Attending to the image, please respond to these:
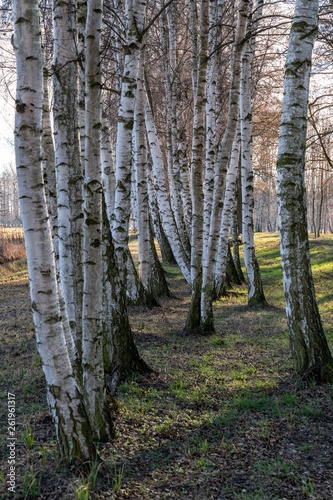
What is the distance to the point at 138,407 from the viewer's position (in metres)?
3.95

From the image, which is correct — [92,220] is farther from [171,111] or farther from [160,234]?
[160,234]

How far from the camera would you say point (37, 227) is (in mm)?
2361

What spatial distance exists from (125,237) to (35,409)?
7.98 feet

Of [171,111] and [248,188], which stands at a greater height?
[171,111]

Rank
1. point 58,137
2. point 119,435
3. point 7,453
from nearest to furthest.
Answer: point 7,453, point 119,435, point 58,137

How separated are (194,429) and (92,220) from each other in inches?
85.6

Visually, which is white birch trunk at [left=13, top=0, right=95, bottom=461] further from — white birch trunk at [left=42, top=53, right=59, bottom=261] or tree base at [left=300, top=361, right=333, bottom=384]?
tree base at [left=300, top=361, right=333, bottom=384]

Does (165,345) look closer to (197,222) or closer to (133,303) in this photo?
(197,222)

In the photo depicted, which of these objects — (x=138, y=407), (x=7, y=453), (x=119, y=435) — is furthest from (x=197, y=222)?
(x=7, y=453)

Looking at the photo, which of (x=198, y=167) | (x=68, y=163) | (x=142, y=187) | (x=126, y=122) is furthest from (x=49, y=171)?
(x=142, y=187)

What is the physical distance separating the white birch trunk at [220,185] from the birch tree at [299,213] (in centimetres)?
237

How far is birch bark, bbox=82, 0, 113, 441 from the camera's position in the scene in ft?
10.2

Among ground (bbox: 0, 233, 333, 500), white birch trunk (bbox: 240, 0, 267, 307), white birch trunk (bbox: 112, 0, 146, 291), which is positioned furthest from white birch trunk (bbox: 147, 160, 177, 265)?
white birch trunk (bbox: 112, 0, 146, 291)

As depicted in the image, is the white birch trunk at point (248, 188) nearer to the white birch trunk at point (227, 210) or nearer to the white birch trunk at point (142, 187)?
the white birch trunk at point (227, 210)
